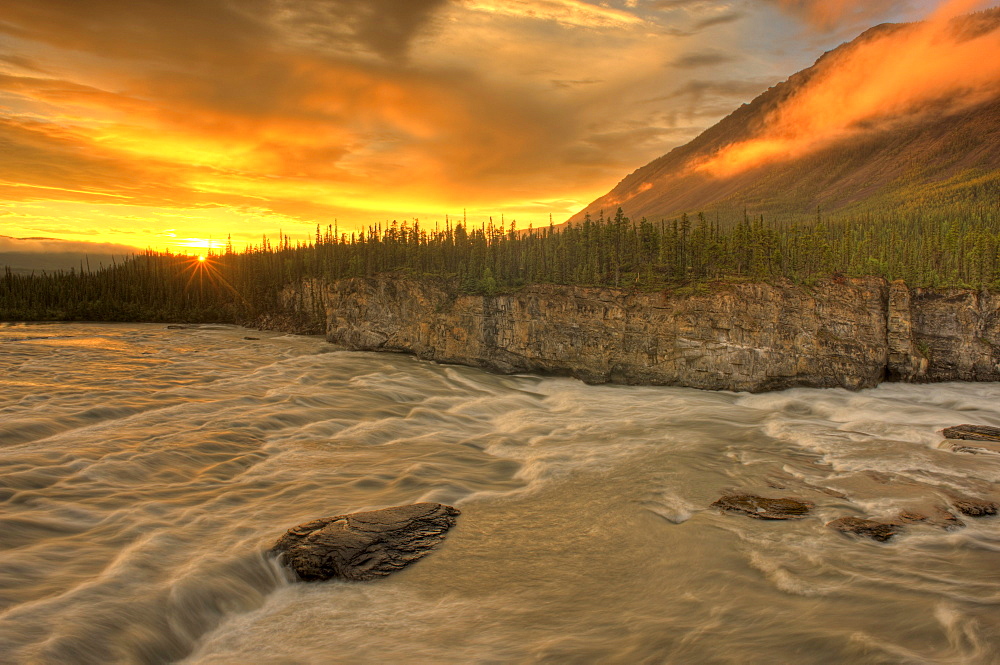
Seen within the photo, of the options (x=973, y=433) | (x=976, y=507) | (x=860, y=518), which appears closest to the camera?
(x=860, y=518)

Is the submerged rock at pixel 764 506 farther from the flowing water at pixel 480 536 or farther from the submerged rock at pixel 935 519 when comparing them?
the submerged rock at pixel 935 519

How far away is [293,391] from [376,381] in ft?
24.6

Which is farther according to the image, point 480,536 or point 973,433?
point 973,433

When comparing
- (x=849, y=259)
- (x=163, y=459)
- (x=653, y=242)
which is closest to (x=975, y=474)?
(x=163, y=459)

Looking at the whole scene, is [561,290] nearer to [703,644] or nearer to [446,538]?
[446,538]

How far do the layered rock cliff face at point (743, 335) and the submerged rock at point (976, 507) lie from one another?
24803mm

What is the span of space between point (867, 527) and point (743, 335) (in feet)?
99.1

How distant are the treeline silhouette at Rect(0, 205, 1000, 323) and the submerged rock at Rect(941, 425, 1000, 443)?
62.7 feet

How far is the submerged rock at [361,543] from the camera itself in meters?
14.0

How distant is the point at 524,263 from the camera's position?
76.9 metres

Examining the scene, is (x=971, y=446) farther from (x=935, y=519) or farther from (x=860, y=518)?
(x=860, y=518)

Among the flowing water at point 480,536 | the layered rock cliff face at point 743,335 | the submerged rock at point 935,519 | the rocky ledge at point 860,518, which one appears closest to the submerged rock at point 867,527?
the rocky ledge at point 860,518

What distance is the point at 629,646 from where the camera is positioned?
11.4m

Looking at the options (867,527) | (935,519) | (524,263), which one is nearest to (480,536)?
(867,527)
